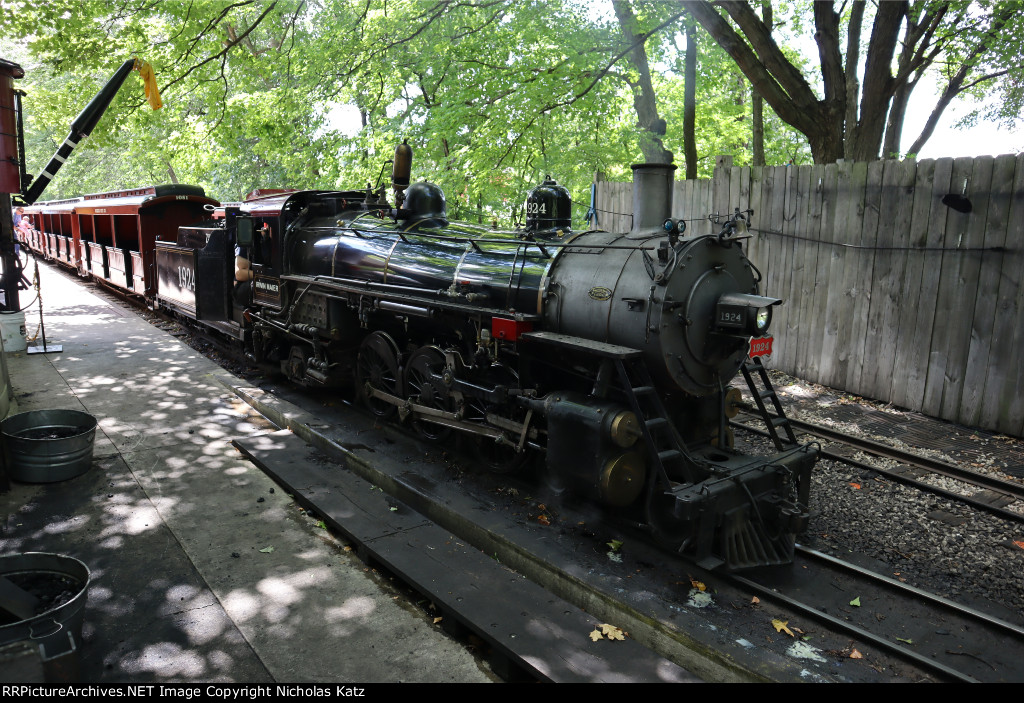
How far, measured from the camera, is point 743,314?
4.74 metres

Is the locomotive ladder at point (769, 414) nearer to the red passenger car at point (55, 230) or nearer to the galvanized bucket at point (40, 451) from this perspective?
the galvanized bucket at point (40, 451)

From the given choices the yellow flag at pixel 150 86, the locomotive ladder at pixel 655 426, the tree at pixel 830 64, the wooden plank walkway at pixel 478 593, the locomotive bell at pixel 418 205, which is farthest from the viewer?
the yellow flag at pixel 150 86

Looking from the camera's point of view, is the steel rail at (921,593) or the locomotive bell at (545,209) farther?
the locomotive bell at (545,209)

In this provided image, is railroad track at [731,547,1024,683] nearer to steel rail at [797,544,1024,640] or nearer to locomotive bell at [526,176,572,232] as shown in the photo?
steel rail at [797,544,1024,640]

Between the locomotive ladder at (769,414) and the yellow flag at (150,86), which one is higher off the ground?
the yellow flag at (150,86)

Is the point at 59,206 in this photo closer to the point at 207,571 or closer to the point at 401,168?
the point at 401,168

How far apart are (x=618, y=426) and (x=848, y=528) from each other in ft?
7.22

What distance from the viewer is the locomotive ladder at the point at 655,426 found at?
4457 millimetres

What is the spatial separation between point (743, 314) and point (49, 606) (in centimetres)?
454

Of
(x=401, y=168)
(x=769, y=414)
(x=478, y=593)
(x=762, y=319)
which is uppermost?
(x=401, y=168)

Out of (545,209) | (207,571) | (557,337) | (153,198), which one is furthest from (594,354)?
(153,198)

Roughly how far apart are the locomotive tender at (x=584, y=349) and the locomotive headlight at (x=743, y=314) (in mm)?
12

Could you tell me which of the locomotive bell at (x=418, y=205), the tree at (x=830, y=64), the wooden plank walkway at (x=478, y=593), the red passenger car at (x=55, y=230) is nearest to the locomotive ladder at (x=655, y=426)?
the wooden plank walkway at (x=478, y=593)

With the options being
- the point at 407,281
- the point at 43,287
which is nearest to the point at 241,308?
the point at 407,281
